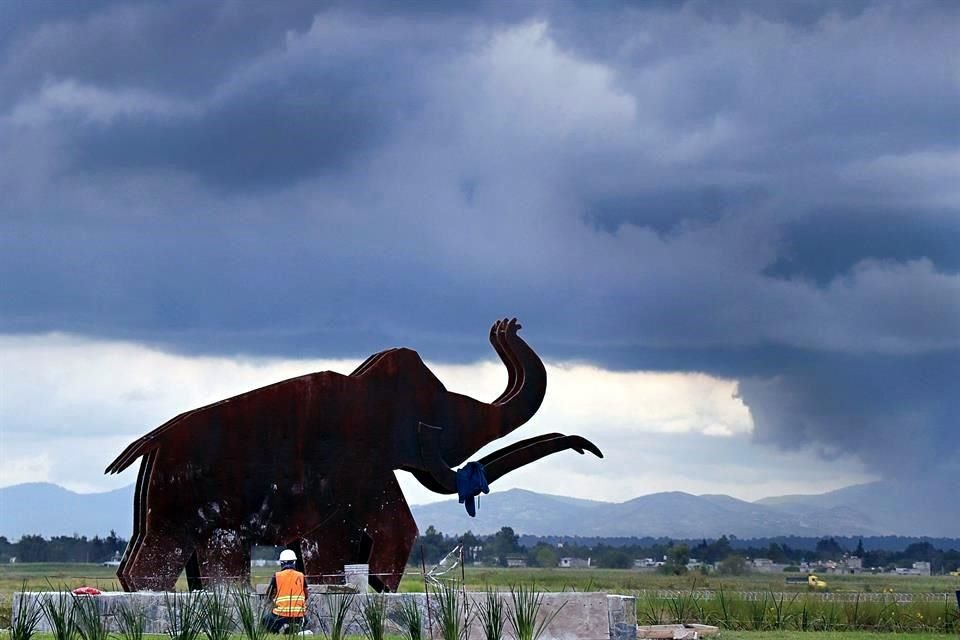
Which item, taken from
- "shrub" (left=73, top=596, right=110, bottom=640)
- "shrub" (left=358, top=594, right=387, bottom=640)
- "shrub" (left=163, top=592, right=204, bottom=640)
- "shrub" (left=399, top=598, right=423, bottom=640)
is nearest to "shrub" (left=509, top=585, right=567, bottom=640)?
"shrub" (left=399, top=598, right=423, bottom=640)

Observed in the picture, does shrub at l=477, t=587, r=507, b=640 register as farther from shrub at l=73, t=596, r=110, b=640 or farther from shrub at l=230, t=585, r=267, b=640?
shrub at l=73, t=596, r=110, b=640

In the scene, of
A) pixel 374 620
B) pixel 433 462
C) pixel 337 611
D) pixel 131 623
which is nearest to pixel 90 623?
pixel 131 623

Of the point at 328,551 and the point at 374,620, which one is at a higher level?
the point at 328,551

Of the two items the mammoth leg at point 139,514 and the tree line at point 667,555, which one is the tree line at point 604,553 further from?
the mammoth leg at point 139,514

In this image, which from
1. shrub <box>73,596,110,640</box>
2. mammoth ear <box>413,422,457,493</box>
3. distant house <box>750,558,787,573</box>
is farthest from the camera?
distant house <box>750,558,787,573</box>

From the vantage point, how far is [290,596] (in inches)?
746

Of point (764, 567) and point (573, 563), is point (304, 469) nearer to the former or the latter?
point (764, 567)

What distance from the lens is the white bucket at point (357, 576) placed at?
22375 mm

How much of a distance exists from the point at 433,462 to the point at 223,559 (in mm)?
3820

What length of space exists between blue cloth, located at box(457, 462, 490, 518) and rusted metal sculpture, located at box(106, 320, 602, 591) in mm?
131

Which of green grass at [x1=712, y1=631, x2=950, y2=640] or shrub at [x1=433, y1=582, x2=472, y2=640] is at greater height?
shrub at [x1=433, y1=582, x2=472, y2=640]

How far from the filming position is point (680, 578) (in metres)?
66.4

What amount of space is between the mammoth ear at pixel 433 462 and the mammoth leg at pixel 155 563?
410 centimetres

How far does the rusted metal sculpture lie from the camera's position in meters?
21.8
